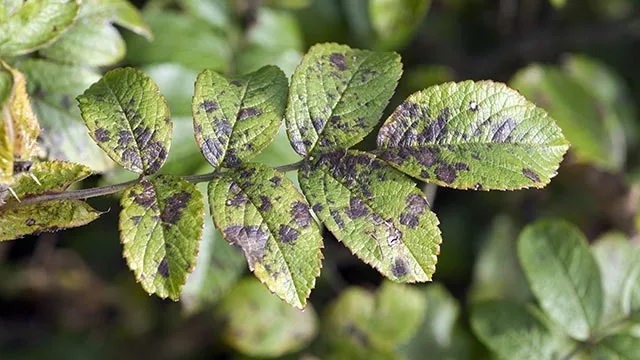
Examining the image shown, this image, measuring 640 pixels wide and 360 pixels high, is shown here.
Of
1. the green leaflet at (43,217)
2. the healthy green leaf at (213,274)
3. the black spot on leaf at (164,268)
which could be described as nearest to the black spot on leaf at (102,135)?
the green leaflet at (43,217)

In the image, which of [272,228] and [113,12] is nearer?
[272,228]

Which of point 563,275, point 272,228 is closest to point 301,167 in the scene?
point 272,228

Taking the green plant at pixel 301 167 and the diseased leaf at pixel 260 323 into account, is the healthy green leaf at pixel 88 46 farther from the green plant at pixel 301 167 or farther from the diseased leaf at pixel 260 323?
the diseased leaf at pixel 260 323

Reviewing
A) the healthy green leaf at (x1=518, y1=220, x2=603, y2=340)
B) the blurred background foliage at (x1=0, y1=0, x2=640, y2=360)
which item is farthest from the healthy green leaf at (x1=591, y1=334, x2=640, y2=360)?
the blurred background foliage at (x1=0, y1=0, x2=640, y2=360)

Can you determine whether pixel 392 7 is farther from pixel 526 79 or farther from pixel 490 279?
pixel 490 279

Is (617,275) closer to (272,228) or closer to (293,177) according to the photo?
(293,177)

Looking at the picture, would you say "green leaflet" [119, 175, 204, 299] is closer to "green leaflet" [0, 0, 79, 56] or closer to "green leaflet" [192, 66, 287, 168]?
"green leaflet" [192, 66, 287, 168]
